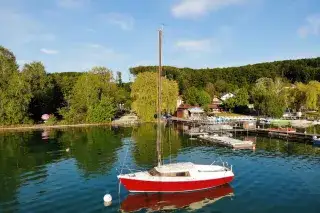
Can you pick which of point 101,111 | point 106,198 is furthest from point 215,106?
point 106,198

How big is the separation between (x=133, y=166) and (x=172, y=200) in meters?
15.6

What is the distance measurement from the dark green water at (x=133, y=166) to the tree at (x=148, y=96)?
83.2 ft

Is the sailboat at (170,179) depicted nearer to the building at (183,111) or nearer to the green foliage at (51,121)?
the green foliage at (51,121)

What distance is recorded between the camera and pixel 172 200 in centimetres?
3419

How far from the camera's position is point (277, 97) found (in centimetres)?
10031

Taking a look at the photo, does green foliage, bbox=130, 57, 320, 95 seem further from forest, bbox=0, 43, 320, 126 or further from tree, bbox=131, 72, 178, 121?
tree, bbox=131, 72, 178, 121

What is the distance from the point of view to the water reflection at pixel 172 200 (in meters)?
32.4

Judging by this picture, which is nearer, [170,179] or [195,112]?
[170,179]

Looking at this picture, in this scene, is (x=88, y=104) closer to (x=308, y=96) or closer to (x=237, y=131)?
(x=237, y=131)

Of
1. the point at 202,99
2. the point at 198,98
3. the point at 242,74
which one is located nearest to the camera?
the point at 202,99

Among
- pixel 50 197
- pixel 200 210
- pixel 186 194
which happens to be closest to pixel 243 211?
pixel 200 210

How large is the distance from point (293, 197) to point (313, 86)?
278 feet

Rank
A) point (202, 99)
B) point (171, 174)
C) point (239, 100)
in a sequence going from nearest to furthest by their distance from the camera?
1. point (171, 174)
2. point (239, 100)
3. point (202, 99)

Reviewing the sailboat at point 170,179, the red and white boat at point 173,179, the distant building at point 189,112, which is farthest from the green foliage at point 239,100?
the sailboat at point 170,179
